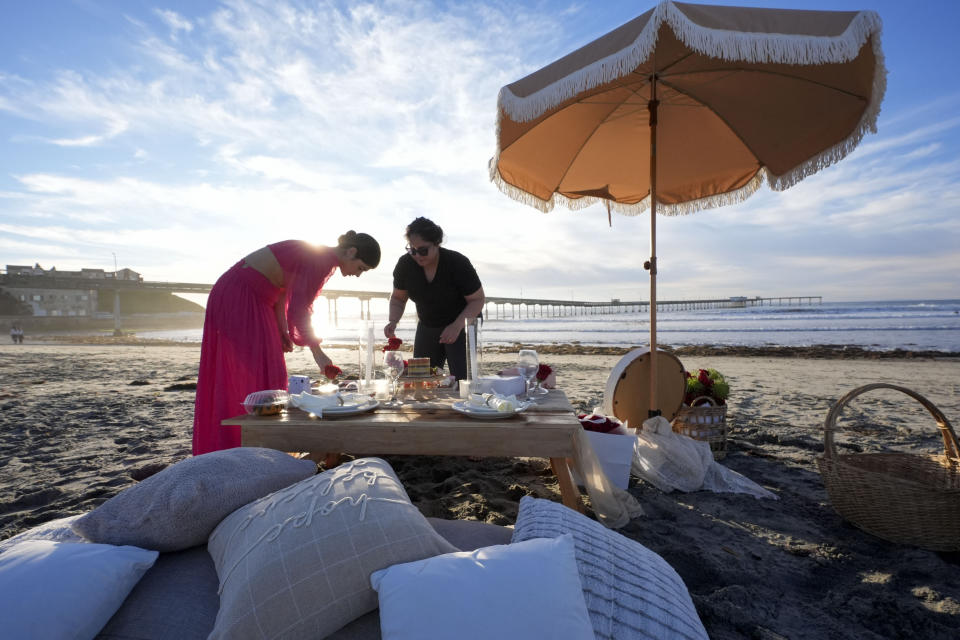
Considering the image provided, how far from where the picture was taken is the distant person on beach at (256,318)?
2471 millimetres

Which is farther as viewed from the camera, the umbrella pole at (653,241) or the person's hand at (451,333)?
the person's hand at (451,333)

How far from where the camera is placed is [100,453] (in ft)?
10.3

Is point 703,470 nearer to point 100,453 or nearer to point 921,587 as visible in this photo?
point 921,587

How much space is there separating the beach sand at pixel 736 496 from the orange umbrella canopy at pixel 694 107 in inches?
80.2

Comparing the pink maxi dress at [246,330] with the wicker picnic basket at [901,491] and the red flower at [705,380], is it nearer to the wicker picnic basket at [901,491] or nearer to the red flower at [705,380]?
the red flower at [705,380]

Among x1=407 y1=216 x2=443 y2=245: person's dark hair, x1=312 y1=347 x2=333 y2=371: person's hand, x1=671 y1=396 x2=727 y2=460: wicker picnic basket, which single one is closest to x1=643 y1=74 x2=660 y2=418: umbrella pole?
x1=671 y1=396 x2=727 y2=460: wicker picnic basket

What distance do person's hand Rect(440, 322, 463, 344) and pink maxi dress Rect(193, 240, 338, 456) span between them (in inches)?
34.9

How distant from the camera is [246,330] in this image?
2543 mm

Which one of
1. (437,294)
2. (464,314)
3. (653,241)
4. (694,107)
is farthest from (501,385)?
(694,107)

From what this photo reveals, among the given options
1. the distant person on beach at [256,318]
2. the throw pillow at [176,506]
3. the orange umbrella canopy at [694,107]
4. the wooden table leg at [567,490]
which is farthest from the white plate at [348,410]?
the orange umbrella canopy at [694,107]

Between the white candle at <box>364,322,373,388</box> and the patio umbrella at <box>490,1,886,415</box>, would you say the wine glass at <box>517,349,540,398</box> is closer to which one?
the white candle at <box>364,322,373,388</box>

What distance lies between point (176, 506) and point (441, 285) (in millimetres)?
2504

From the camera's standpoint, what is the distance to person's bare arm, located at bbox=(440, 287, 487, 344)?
10.2 ft

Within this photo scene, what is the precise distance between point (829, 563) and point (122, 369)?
33.3 feet
